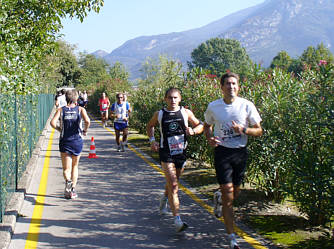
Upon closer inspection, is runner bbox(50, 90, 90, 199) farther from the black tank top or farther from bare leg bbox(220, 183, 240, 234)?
bare leg bbox(220, 183, 240, 234)

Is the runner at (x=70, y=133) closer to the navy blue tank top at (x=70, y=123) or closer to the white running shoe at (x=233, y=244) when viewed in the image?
the navy blue tank top at (x=70, y=123)

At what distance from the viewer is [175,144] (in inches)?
241

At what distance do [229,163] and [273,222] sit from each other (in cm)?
153

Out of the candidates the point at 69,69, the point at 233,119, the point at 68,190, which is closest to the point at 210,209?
the point at 233,119

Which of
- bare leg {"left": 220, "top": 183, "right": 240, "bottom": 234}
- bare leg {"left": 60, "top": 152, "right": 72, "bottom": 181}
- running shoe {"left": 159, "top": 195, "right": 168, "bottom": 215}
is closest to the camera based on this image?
bare leg {"left": 220, "top": 183, "right": 240, "bottom": 234}

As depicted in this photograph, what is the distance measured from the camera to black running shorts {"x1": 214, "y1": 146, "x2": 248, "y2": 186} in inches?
207

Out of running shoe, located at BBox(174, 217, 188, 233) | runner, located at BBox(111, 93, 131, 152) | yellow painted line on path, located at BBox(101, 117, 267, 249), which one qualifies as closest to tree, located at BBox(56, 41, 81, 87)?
runner, located at BBox(111, 93, 131, 152)

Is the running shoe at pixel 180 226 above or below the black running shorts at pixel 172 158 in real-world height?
below

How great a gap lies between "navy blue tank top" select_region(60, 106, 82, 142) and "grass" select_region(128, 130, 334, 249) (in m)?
2.57

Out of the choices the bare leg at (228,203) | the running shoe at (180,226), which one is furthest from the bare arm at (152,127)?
the bare leg at (228,203)

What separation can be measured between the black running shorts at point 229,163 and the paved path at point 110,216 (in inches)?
33.5

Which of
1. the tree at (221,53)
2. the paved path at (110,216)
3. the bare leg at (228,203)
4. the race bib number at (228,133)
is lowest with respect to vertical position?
the paved path at (110,216)

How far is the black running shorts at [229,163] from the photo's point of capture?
17.2 ft

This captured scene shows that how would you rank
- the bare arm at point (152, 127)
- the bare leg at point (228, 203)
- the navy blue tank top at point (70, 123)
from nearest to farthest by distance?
1. the bare leg at point (228, 203)
2. the bare arm at point (152, 127)
3. the navy blue tank top at point (70, 123)
